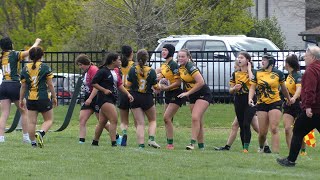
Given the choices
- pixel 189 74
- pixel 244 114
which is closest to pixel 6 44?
pixel 189 74

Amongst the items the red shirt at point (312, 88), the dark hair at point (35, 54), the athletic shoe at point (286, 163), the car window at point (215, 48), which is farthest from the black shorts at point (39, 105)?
the car window at point (215, 48)

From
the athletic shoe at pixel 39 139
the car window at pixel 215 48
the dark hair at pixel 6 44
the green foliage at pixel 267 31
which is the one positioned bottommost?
the athletic shoe at pixel 39 139

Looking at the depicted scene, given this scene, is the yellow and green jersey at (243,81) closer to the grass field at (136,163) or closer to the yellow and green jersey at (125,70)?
the grass field at (136,163)

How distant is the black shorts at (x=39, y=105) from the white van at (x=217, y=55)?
7910mm

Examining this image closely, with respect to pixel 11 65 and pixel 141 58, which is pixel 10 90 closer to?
pixel 11 65

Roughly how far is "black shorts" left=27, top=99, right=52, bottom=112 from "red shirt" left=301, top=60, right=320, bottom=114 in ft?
16.8

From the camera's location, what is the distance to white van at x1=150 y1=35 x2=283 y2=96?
24.5 metres

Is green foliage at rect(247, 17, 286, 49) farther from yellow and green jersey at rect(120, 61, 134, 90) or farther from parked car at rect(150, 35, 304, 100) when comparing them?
yellow and green jersey at rect(120, 61, 134, 90)

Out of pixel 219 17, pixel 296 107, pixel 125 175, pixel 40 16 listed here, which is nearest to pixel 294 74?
pixel 296 107

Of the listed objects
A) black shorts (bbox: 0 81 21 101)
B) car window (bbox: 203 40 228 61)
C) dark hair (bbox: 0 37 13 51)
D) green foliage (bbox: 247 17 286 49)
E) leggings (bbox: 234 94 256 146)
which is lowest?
leggings (bbox: 234 94 256 146)

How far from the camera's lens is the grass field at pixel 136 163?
1197 cm

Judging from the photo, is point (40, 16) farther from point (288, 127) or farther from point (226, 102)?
point (288, 127)

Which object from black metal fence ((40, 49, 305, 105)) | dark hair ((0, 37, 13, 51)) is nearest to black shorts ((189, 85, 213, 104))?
dark hair ((0, 37, 13, 51))

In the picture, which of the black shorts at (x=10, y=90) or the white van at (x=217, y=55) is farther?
the white van at (x=217, y=55)
